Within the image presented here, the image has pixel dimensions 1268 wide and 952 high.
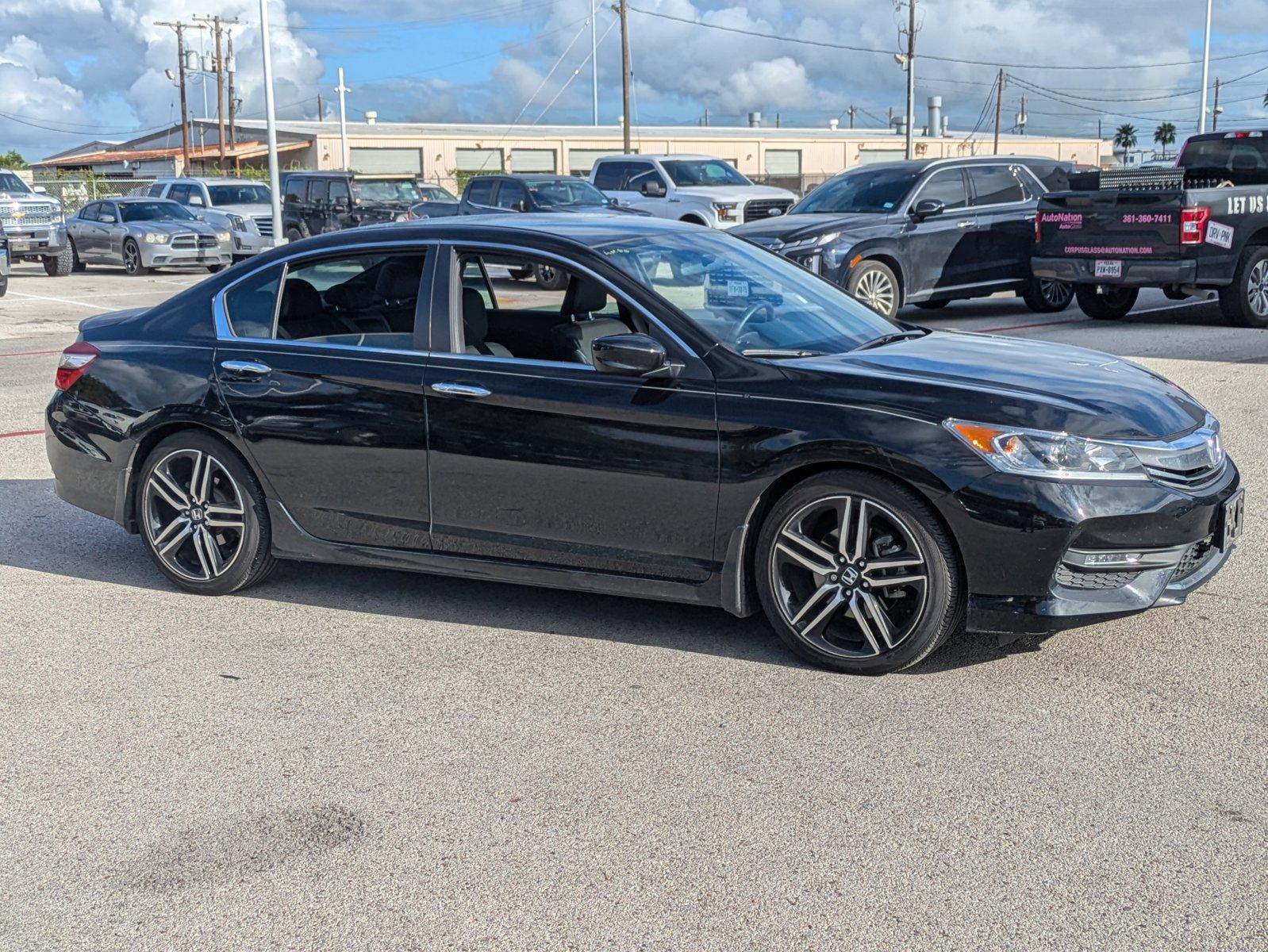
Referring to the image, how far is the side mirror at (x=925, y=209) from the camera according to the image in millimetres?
15703

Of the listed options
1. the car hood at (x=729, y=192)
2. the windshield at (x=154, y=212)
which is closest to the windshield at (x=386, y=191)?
the windshield at (x=154, y=212)

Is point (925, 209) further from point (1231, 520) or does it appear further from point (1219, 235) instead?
point (1231, 520)

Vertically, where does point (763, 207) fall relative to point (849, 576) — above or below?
above

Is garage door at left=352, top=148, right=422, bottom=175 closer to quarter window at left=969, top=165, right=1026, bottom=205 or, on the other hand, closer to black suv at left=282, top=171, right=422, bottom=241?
black suv at left=282, top=171, right=422, bottom=241

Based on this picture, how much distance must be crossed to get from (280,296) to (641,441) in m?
1.90

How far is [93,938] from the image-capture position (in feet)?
11.1

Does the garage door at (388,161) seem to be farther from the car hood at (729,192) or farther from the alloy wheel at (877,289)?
the alloy wheel at (877,289)

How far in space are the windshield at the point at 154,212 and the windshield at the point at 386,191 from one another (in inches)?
141

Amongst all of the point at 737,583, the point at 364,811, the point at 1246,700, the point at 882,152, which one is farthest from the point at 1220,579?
the point at 882,152

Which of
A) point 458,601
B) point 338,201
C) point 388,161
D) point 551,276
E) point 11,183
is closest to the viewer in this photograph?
point 551,276

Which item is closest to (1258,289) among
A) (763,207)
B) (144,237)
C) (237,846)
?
(763,207)

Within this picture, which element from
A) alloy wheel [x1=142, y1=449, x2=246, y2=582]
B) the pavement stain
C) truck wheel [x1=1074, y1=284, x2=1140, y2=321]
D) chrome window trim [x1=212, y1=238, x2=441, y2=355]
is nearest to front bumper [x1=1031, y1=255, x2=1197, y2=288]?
truck wheel [x1=1074, y1=284, x2=1140, y2=321]

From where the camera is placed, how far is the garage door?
2574 inches

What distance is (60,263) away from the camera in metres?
29.4
